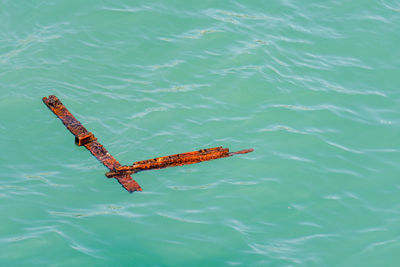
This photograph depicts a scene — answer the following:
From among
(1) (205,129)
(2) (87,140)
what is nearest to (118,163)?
(2) (87,140)

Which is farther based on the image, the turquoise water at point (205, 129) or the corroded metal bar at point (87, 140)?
the corroded metal bar at point (87, 140)

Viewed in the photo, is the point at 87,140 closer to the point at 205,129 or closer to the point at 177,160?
the point at 177,160

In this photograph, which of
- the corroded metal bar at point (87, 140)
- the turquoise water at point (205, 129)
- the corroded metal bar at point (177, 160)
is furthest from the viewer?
the corroded metal bar at point (177, 160)

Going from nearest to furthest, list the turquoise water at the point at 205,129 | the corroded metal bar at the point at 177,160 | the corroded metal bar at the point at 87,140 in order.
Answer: the turquoise water at the point at 205,129 → the corroded metal bar at the point at 87,140 → the corroded metal bar at the point at 177,160

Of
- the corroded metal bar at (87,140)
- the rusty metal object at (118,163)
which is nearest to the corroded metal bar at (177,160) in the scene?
the rusty metal object at (118,163)

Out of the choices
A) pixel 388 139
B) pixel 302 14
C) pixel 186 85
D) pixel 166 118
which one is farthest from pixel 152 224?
pixel 302 14

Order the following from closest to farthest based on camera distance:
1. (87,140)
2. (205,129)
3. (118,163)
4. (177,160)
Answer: (118,163) → (177,160) → (87,140) → (205,129)

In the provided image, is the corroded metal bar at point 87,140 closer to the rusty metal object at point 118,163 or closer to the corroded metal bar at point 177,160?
the rusty metal object at point 118,163

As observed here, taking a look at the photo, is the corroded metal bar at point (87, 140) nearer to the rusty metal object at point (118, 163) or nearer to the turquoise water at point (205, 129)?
the rusty metal object at point (118, 163)

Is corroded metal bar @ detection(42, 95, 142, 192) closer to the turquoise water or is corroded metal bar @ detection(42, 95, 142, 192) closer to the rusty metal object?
the rusty metal object
